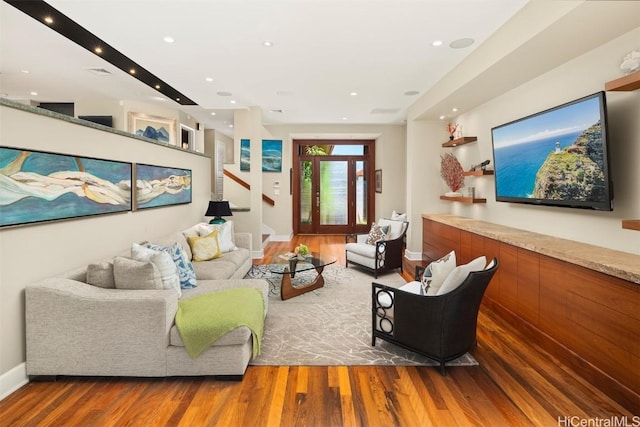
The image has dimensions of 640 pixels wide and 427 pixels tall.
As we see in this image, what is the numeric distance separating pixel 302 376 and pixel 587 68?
3632mm

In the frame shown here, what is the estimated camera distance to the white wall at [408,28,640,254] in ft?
8.46

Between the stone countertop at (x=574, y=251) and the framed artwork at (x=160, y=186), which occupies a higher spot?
the framed artwork at (x=160, y=186)

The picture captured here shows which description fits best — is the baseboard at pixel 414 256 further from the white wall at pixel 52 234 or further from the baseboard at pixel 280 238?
the white wall at pixel 52 234

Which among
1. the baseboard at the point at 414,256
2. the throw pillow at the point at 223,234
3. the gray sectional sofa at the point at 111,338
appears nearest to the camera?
the gray sectional sofa at the point at 111,338

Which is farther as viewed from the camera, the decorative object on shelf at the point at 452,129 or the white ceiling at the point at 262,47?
the decorative object on shelf at the point at 452,129

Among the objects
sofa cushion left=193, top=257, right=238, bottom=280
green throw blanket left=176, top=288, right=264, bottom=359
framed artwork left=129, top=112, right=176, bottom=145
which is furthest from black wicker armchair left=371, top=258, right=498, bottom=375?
framed artwork left=129, top=112, right=176, bottom=145

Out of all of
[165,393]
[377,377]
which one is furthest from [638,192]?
[165,393]

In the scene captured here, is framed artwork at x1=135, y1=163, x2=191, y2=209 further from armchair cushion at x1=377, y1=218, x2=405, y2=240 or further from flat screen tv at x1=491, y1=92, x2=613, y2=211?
flat screen tv at x1=491, y1=92, x2=613, y2=211

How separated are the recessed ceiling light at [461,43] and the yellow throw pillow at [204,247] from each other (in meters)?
3.63

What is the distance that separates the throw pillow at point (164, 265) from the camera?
2.77 m

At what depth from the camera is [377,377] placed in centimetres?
244

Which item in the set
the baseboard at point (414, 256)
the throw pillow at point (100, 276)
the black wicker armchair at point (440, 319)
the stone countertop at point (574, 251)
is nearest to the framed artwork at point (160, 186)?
the throw pillow at point (100, 276)

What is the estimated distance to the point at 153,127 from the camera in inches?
285

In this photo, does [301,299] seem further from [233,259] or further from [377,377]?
[377,377]
